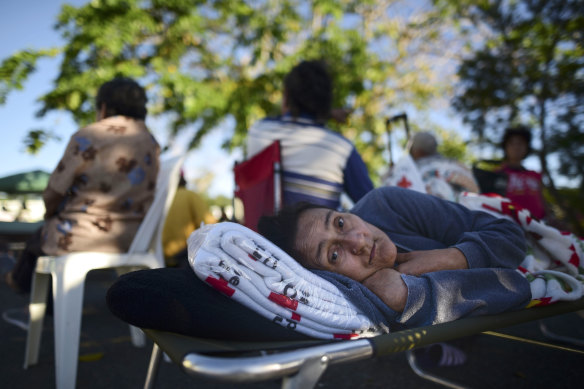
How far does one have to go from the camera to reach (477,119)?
7.55m

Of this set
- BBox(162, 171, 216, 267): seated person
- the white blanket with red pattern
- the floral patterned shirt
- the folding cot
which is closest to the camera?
the folding cot

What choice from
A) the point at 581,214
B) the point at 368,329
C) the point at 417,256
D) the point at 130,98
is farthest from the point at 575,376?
the point at 581,214

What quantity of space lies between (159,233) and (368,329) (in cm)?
180

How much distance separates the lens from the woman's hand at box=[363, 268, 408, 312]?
1.07 m

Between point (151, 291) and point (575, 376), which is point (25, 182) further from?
point (575, 376)

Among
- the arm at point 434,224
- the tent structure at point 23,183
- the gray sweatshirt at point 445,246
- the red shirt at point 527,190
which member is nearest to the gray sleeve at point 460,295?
the gray sweatshirt at point 445,246

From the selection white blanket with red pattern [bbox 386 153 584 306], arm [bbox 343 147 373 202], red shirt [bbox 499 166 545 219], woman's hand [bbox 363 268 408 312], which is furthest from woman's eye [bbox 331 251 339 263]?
red shirt [bbox 499 166 545 219]

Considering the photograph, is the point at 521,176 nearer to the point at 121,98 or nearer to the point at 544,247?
the point at 544,247

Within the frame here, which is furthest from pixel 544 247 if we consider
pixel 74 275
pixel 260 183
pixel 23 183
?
pixel 23 183

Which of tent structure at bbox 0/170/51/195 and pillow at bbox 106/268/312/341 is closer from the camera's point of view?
pillow at bbox 106/268/312/341

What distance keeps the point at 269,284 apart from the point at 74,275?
4.94ft

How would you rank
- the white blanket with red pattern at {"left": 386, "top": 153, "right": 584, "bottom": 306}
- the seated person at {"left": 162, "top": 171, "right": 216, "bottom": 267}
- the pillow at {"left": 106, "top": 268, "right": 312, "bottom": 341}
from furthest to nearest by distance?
1. the seated person at {"left": 162, "top": 171, "right": 216, "bottom": 267}
2. the white blanket with red pattern at {"left": 386, "top": 153, "right": 584, "bottom": 306}
3. the pillow at {"left": 106, "top": 268, "right": 312, "bottom": 341}

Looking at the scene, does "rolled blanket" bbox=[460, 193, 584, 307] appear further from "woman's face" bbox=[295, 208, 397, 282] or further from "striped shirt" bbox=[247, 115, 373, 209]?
"striped shirt" bbox=[247, 115, 373, 209]

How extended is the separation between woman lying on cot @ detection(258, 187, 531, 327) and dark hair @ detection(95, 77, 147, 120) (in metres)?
1.52
